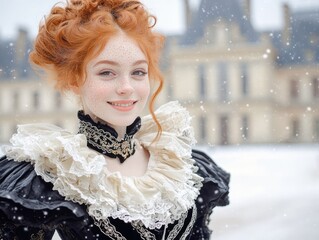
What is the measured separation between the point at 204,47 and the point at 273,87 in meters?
4.14

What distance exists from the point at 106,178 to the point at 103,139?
2.7 inches

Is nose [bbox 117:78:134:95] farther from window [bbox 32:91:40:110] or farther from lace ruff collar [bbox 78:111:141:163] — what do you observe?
window [bbox 32:91:40:110]

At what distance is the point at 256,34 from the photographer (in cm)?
1880

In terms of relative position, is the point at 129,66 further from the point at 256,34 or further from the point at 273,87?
the point at 273,87

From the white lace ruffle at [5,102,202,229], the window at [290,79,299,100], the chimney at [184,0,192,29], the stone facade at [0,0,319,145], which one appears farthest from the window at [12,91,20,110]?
the white lace ruffle at [5,102,202,229]

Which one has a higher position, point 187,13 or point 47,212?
point 187,13

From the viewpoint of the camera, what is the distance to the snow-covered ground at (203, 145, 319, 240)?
3.29 meters

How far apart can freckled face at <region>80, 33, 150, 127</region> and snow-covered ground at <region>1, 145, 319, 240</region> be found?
78.9 inches

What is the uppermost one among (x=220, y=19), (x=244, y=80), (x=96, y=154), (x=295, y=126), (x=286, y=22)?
(x=220, y=19)

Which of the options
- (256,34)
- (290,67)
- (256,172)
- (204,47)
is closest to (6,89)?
(204,47)

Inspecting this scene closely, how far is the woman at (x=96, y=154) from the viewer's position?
1019 mm

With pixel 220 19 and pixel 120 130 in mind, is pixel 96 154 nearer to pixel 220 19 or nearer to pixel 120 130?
pixel 120 130

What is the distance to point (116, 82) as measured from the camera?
1062 mm

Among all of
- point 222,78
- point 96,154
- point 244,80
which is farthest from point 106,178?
point 244,80
